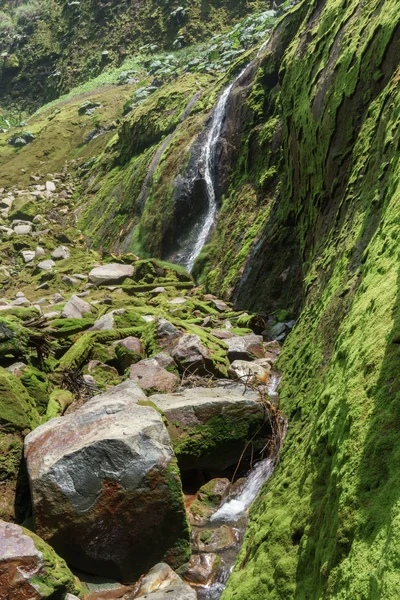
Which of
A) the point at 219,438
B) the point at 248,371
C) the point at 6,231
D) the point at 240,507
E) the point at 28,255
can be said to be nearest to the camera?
the point at 240,507

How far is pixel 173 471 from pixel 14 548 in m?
1.61

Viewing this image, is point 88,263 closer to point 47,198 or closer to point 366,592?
point 47,198

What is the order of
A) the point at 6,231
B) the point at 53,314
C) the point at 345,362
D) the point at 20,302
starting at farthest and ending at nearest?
the point at 6,231, the point at 20,302, the point at 53,314, the point at 345,362

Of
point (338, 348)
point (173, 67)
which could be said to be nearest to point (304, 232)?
point (338, 348)

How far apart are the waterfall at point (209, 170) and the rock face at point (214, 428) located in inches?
476

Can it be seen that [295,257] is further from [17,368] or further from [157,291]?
[17,368]

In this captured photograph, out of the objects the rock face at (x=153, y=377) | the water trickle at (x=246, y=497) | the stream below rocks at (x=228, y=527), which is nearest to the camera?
the stream below rocks at (x=228, y=527)

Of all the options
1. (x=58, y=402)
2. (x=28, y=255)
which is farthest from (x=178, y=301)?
(x=28, y=255)

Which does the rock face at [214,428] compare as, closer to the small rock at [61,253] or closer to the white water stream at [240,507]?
the white water stream at [240,507]

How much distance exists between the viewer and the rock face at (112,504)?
17.1ft

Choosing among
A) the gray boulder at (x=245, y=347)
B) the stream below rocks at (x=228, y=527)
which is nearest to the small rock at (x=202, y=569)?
the stream below rocks at (x=228, y=527)

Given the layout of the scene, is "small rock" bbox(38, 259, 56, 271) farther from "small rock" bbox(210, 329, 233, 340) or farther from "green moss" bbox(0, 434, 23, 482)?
"green moss" bbox(0, 434, 23, 482)

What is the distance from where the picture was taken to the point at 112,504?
525 cm

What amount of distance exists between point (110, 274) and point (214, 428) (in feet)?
40.9
